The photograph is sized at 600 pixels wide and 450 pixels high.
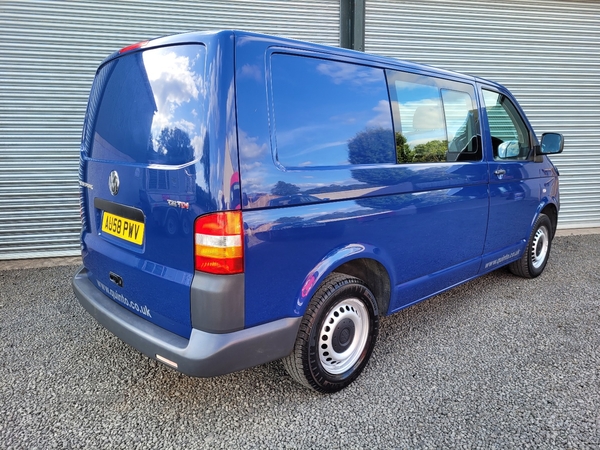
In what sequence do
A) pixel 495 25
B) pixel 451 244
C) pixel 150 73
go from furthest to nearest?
pixel 495 25
pixel 451 244
pixel 150 73

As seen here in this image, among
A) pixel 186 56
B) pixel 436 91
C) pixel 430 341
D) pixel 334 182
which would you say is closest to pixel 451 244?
pixel 430 341

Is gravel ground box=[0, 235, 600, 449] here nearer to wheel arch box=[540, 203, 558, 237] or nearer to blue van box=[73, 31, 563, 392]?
blue van box=[73, 31, 563, 392]

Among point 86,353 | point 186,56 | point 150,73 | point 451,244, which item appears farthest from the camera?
point 451,244

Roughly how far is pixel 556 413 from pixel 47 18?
599 cm

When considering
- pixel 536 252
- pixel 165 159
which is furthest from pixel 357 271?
pixel 536 252

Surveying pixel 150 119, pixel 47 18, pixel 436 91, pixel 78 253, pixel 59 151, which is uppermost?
pixel 47 18

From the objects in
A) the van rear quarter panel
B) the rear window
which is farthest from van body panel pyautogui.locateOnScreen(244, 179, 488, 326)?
the rear window

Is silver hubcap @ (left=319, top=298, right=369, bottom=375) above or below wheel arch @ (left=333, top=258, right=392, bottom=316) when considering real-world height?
below

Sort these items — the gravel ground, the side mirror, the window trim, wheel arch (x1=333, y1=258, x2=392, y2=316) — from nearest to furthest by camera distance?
the gravel ground < wheel arch (x1=333, y1=258, x2=392, y2=316) < the window trim < the side mirror

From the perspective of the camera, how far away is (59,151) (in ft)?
16.8

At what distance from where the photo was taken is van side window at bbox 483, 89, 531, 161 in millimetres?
3549

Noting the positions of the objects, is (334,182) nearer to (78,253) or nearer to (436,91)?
(436,91)

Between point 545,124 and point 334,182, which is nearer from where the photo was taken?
point 334,182

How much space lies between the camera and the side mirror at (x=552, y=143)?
153 inches
